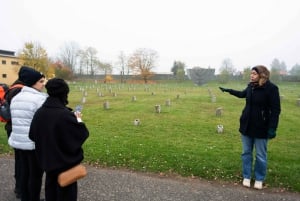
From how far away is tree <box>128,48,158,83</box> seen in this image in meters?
72.8

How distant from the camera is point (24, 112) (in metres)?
3.88

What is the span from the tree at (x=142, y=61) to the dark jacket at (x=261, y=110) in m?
65.7

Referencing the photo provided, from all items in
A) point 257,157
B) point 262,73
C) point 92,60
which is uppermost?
point 92,60

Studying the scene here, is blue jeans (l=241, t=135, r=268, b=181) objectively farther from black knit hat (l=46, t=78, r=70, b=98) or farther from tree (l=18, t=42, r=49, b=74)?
tree (l=18, t=42, r=49, b=74)

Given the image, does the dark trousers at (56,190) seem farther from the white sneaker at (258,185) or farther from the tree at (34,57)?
the tree at (34,57)

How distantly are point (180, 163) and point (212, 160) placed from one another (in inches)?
33.2

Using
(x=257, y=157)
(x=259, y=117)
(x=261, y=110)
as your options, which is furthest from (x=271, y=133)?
(x=257, y=157)

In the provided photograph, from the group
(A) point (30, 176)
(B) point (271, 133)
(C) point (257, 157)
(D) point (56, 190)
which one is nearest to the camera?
(D) point (56, 190)

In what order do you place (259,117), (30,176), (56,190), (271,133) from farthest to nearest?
(259,117) → (271,133) → (30,176) → (56,190)

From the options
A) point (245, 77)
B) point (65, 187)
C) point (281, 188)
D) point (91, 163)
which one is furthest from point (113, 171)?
point (245, 77)

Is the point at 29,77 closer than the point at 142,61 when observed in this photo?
Yes

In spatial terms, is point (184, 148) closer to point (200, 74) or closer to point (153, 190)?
point (153, 190)

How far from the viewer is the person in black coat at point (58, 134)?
320 cm

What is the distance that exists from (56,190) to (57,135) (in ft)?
2.60
